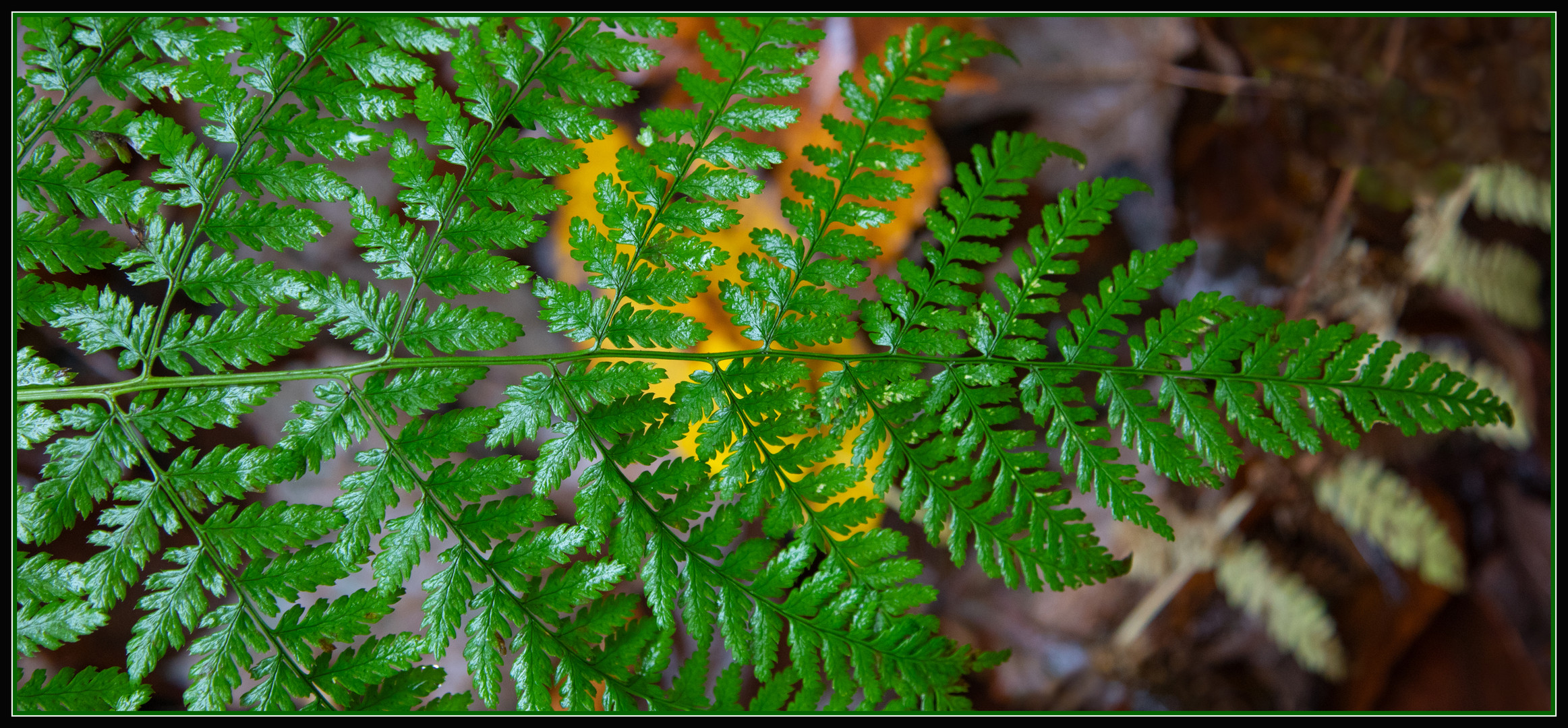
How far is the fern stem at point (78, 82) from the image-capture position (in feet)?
5.01

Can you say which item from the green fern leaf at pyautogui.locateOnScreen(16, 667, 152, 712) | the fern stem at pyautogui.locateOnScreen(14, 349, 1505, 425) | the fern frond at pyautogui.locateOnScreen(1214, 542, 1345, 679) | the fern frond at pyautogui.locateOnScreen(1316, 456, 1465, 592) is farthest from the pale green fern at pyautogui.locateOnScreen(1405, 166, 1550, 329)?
the green fern leaf at pyautogui.locateOnScreen(16, 667, 152, 712)

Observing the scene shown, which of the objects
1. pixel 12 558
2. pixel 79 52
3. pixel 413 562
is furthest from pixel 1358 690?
pixel 79 52

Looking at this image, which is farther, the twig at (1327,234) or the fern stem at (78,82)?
the twig at (1327,234)

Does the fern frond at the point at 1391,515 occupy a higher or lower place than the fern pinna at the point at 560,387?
higher

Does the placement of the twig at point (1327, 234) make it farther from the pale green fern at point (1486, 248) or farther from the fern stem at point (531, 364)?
the fern stem at point (531, 364)

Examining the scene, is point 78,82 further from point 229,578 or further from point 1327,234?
point 1327,234

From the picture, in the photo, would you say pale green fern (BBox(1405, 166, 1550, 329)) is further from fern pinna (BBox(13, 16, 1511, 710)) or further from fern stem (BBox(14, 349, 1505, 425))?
fern stem (BBox(14, 349, 1505, 425))

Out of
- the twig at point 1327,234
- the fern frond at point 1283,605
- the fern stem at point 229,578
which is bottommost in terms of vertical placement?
the fern stem at point 229,578

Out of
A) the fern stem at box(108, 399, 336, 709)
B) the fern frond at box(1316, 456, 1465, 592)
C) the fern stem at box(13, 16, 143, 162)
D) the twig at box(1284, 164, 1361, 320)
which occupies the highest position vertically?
the twig at box(1284, 164, 1361, 320)

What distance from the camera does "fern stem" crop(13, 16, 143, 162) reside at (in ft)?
5.01

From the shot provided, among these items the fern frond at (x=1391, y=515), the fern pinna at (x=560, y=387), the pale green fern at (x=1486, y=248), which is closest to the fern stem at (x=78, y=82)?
the fern pinna at (x=560, y=387)

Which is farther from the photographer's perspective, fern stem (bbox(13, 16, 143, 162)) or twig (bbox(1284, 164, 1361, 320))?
twig (bbox(1284, 164, 1361, 320))

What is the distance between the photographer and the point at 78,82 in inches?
60.2

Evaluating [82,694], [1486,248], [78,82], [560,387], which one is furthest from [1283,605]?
[78,82]
